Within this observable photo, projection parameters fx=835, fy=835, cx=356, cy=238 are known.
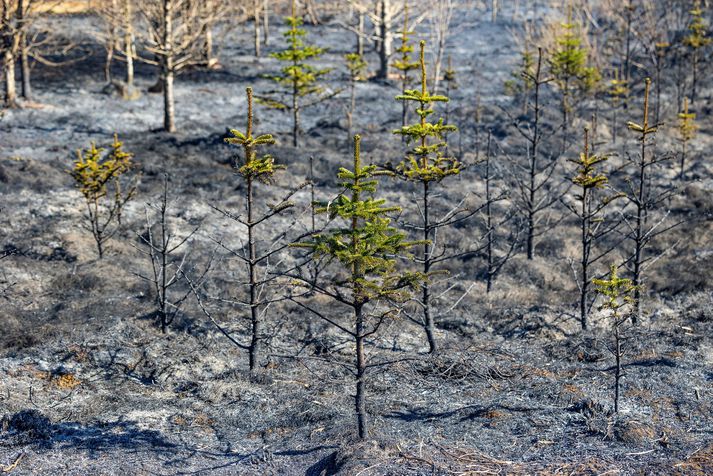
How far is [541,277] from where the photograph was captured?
1950 cm

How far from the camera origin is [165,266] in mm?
15156

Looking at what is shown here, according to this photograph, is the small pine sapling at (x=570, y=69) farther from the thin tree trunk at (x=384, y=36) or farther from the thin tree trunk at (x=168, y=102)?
the thin tree trunk at (x=168, y=102)

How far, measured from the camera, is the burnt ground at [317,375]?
36.8 ft

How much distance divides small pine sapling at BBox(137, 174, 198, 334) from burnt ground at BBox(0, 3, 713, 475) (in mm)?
339

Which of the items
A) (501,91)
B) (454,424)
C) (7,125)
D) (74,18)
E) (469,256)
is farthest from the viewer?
(74,18)

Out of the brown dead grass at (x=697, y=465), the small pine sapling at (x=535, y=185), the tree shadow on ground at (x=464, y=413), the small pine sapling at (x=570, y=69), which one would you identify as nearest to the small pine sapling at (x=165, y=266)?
the tree shadow on ground at (x=464, y=413)

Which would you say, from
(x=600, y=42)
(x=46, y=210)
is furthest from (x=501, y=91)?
(x=46, y=210)

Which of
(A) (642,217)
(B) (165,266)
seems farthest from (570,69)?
(B) (165,266)

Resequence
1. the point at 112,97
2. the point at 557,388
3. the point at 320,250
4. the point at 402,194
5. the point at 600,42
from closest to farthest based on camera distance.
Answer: the point at 320,250 < the point at 557,388 < the point at 402,194 < the point at 112,97 < the point at 600,42

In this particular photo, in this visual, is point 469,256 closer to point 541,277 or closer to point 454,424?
point 541,277

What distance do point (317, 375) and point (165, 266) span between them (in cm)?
351

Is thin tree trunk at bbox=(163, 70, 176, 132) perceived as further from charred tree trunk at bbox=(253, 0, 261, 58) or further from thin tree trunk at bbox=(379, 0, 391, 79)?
charred tree trunk at bbox=(253, 0, 261, 58)

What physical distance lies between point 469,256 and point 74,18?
131 feet

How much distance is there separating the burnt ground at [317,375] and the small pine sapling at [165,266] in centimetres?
34
